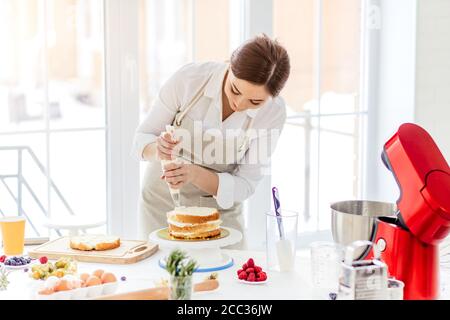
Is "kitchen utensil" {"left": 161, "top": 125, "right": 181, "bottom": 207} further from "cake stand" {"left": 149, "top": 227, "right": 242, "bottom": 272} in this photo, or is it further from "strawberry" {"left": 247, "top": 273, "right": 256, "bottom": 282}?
"strawberry" {"left": 247, "top": 273, "right": 256, "bottom": 282}

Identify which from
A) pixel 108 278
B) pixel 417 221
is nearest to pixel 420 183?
pixel 417 221

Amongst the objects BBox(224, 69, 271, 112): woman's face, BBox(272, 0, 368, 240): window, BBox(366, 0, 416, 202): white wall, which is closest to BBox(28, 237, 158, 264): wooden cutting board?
BBox(224, 69, 271, 112): woman's face

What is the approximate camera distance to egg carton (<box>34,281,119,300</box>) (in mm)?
1652

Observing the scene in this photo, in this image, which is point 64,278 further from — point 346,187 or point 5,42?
point 346,187

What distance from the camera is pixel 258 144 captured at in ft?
8.18

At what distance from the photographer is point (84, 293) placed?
1.67 m

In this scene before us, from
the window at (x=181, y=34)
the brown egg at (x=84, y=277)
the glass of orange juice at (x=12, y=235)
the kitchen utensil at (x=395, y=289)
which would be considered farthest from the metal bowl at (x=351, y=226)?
the window at (x=181, y=34)

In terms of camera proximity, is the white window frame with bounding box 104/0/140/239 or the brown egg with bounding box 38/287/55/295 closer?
the brown egg with bounding box 38/287/55/295

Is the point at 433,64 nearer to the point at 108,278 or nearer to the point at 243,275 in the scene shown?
the point at 243,275

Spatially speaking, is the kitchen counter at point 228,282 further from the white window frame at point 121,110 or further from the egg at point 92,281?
the white window frame at point 121,110

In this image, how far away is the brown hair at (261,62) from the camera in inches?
85.7

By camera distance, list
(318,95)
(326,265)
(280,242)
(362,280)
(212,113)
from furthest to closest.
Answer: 1. (318,95)
2. (212,113)
3. (280,242)
4. (326,265)
5. (362,280)

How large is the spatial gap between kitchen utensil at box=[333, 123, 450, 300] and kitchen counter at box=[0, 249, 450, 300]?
4.8 inches

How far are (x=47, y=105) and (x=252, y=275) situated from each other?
1.57m
